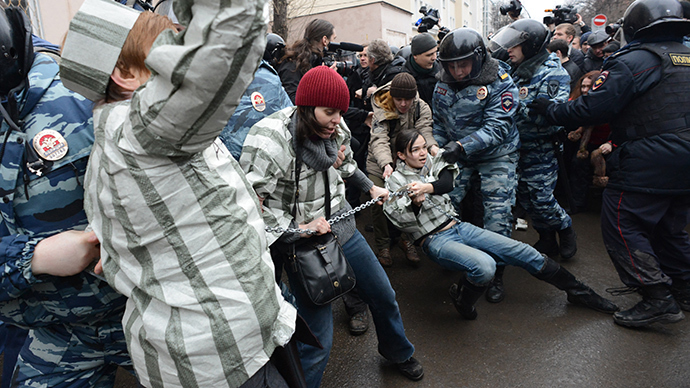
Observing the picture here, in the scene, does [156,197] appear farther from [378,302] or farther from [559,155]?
[559,155]

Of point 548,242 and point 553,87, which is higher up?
point 553,87

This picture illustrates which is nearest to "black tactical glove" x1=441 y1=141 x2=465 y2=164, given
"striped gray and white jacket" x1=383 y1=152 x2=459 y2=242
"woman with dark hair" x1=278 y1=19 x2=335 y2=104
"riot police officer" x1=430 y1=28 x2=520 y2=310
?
"riot police officer" x1=430 y1=28 x2=520 y2=310

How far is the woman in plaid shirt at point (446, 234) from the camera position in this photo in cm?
299

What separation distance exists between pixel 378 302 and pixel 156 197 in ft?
5.54

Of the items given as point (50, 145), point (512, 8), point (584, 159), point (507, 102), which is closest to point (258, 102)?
point (50, 145)

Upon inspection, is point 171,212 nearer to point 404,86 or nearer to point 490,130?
point 490,130

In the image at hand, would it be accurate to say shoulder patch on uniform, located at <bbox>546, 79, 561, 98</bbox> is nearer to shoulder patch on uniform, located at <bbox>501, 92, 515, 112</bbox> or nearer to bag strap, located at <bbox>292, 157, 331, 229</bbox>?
shoulder patch on uniform, located at <bbox>501, 92, 515, 112</bbox>

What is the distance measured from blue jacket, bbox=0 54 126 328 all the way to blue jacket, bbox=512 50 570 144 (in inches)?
140

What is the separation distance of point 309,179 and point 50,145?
1144mm

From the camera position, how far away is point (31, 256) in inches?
52.7

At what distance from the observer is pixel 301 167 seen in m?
2.21

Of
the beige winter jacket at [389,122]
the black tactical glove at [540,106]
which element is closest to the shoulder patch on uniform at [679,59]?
the black tactical glove at [540,106]

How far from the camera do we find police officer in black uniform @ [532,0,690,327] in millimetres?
2910

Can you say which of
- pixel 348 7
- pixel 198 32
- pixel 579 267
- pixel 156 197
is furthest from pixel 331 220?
pixel 348 7
